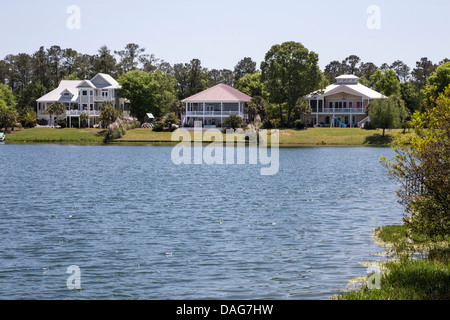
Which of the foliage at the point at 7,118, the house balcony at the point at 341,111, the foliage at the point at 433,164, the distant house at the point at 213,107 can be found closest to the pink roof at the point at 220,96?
the distant house at the point at 213,107

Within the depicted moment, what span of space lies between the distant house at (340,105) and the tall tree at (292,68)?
18.3ft

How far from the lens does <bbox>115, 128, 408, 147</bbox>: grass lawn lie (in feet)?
380

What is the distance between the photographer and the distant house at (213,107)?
5389 inches

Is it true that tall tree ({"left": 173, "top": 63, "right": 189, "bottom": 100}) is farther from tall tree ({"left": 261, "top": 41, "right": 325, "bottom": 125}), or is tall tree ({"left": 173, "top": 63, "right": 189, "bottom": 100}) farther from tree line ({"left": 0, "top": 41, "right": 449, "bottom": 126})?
tall tree ({"left": 261, "top": 41, "right": 325, "bottom": 125})

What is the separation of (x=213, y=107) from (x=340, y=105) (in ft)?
97.1

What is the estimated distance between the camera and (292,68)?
134m

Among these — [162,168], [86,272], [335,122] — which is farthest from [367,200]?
[335,122]

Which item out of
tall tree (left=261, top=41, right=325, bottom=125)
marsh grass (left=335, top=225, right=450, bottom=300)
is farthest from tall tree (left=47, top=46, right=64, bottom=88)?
marsh grass (left=335, top=225, right=450, bottom=300)

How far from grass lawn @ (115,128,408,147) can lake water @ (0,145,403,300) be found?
57920mm

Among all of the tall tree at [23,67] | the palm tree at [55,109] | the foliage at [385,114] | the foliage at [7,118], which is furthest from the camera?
the tall tree at [23,67]

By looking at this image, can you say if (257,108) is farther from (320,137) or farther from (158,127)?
(158,127)

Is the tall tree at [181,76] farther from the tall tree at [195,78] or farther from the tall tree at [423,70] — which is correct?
the tall tree at [423,70]

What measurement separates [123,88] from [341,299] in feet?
435

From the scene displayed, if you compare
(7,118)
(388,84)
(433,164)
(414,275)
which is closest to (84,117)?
(7,118)
